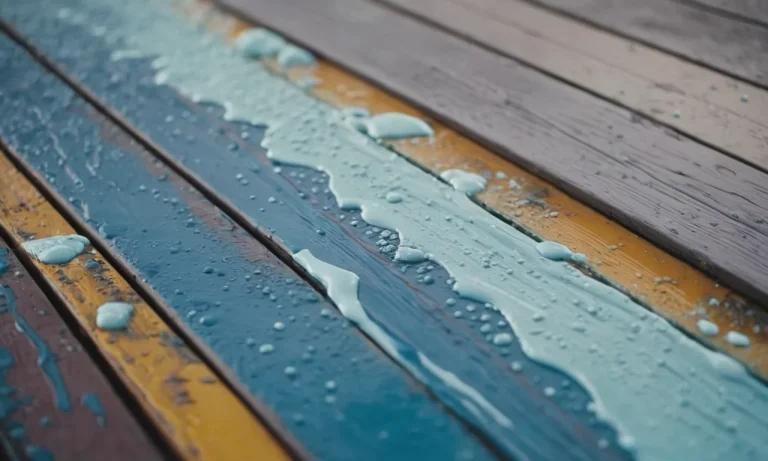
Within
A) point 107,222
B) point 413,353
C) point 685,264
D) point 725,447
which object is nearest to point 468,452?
point 413,353

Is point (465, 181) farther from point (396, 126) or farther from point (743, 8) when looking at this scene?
point (743, 8)

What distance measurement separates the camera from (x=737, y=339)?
0.91m

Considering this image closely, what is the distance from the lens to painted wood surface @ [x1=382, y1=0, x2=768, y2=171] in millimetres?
1277

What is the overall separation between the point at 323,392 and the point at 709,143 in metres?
0.83

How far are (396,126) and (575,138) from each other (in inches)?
13.3

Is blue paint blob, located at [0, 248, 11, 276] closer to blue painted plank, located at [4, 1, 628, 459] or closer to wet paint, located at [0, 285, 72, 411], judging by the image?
wet paint, located at [0, 285, 72, 411]

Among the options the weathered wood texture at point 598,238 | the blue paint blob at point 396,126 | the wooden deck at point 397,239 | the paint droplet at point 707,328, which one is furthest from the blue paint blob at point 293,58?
the paint droplet at point 707,328

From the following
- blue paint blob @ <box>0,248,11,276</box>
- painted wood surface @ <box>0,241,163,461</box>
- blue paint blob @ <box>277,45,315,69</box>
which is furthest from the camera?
blue paint blob @ <box>277,45,315,69</box>

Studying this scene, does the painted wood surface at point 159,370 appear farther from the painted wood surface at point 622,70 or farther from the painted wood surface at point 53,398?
the painted wood surface at point 622,70

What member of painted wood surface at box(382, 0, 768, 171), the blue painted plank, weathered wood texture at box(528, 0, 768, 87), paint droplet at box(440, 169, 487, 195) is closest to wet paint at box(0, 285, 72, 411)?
the blue painted plank

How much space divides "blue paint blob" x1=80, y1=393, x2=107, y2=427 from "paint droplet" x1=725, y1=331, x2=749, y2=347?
31.1 inches

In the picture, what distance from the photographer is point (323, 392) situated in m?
0.86

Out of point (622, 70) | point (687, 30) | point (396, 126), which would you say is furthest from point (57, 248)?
point (687, 30)

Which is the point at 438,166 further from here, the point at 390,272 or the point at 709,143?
the point at 709,143
